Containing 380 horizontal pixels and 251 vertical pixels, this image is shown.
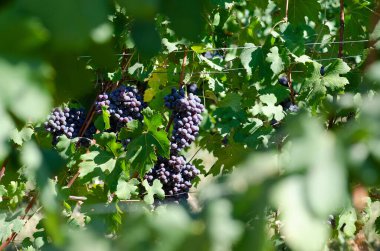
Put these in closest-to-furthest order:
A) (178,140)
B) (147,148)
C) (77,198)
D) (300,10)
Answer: (147,148), (178,140), (77,198), (300,10)

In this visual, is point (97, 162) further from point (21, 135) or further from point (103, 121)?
point (21, 135)

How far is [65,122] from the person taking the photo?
2.94m

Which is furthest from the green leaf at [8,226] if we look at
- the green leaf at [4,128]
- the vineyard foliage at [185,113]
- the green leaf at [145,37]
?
the green leaf at [4,128]

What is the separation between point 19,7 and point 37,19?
0.7 inches

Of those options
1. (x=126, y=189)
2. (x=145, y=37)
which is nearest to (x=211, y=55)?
(x=126, y=189)

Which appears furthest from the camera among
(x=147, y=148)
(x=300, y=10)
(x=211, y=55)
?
(x=211, y=55)

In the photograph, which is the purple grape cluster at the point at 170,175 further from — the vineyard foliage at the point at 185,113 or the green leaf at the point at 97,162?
the green leaf at the point at 97,162

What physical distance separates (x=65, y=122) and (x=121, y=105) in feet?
0.82

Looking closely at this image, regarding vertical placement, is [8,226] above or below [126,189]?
below

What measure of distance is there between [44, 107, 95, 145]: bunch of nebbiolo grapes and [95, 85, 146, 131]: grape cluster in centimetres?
14

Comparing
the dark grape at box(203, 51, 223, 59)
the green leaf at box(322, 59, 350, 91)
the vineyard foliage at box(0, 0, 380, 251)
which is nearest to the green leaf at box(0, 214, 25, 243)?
the vineyard foliage at box(0, 0, 380, 251)

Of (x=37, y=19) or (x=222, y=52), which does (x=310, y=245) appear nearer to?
(x=37, y=19)

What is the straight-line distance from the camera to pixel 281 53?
2.71 metres

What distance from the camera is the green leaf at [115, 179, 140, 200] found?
8.70 ft
